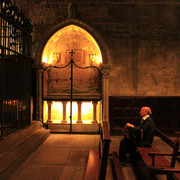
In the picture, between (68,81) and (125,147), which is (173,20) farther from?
(125,147)

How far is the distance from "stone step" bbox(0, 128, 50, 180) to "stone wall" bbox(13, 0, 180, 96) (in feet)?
10.0

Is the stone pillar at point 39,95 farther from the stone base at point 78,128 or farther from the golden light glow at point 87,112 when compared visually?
the golden light glow at point 87,112

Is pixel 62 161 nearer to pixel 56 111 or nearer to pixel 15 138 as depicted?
pixel 15 138

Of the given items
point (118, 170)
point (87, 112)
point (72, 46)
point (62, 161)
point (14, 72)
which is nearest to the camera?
point (118, 170)

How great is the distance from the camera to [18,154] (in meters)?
4.37

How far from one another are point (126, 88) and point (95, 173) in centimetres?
428

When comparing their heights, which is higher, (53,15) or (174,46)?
(53,15)

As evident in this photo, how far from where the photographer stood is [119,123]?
23.5 feet

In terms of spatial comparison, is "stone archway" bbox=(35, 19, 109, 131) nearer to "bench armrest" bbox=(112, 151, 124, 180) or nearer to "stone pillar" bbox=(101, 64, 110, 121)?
"stone pillar" bbox=(101, 64, 110, 121)

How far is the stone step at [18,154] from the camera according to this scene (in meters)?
3.71

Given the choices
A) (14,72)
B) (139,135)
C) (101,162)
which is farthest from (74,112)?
(101,162)

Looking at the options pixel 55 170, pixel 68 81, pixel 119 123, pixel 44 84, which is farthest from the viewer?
pixel 68 81

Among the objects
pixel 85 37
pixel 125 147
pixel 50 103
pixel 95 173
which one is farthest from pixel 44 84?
pixel 95 173

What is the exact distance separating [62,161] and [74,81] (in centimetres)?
426
